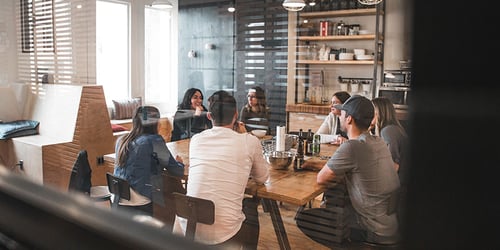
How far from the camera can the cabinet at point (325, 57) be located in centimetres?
245

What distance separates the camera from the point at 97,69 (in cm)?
209

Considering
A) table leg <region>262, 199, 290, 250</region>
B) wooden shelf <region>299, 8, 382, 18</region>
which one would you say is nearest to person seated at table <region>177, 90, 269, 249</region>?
table leg <region>262, 199, 290, 250</region>

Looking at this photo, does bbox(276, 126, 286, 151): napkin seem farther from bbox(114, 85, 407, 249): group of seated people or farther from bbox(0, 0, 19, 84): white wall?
bbox(0, 0, 19, 84): white wall

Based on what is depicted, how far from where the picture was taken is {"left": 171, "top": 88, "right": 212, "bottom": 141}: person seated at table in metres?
1.78

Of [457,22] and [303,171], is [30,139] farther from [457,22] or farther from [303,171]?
[457,22]

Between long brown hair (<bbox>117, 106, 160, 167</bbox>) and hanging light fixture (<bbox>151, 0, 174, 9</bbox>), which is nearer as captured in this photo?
long brown hair (<bbox>117, 106, 160, 167</bbox>)

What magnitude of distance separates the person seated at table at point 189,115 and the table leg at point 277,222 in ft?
1.38

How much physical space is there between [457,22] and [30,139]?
6.70 feet

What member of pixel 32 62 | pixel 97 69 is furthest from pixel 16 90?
pixel 97 69

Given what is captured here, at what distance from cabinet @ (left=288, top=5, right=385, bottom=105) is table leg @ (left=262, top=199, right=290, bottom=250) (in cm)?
76

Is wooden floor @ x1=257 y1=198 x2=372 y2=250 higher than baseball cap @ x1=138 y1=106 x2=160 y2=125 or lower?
lower

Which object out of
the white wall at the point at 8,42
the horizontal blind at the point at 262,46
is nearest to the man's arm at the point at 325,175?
the horizontal blind at the point at 262,46

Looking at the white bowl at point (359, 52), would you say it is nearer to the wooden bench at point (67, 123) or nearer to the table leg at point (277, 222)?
the table leg at point (277, 222)

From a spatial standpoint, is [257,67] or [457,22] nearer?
[457,22]
